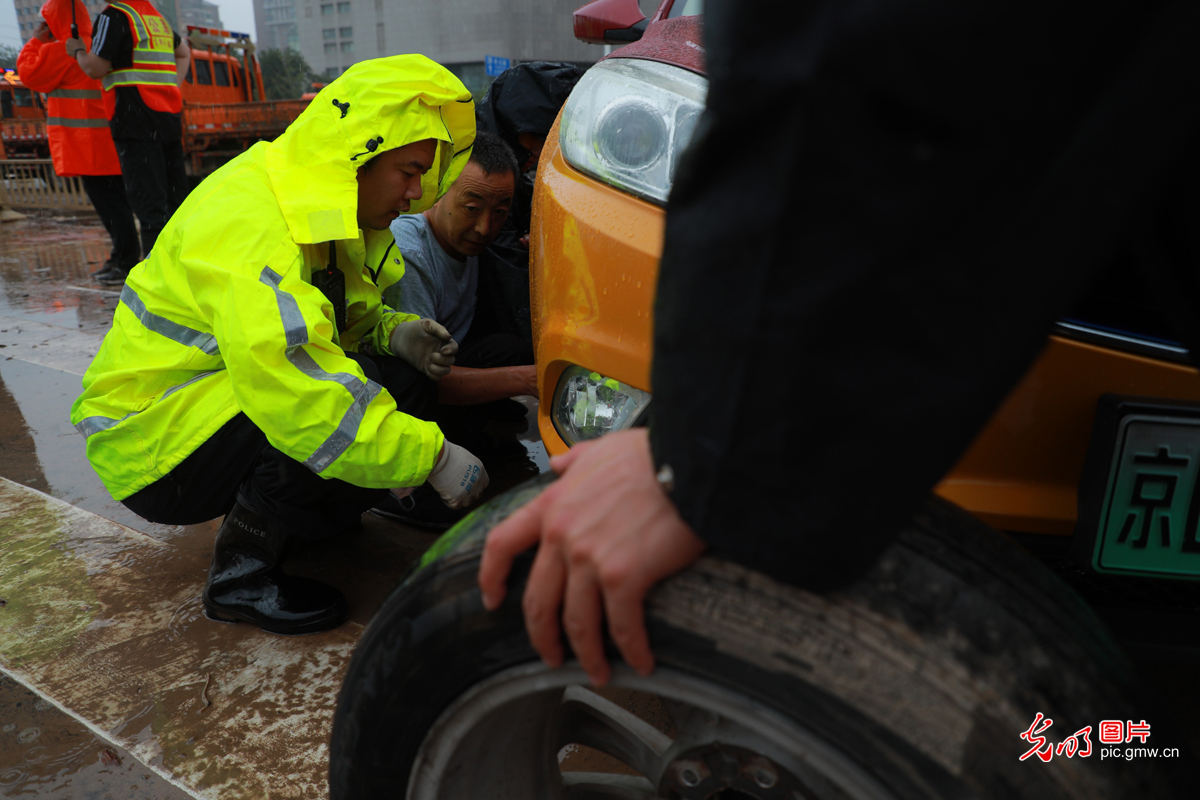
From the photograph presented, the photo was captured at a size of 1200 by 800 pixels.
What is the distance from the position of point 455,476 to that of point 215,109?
578 inches

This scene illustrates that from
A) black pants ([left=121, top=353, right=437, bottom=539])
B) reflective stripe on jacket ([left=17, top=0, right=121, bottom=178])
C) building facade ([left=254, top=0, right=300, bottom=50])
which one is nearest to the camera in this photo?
black pants ([left=121, top=353, right=437, bottom=539])

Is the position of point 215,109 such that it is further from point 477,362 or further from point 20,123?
point 477,362

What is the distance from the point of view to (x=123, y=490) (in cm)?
189

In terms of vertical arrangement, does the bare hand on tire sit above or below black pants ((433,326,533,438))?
above

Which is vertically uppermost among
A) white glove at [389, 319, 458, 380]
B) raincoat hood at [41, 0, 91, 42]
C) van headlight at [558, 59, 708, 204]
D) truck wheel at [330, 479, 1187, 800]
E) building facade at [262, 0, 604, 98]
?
building facade at [262, 0, 604, 98]

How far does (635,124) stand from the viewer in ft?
4.66

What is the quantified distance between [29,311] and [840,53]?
5777 millimetres

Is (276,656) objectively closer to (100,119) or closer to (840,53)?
(840,53)

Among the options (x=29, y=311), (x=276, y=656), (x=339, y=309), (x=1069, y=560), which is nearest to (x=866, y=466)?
(x=1069, y=560)

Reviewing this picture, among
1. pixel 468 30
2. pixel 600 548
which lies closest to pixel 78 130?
pixel 600 548

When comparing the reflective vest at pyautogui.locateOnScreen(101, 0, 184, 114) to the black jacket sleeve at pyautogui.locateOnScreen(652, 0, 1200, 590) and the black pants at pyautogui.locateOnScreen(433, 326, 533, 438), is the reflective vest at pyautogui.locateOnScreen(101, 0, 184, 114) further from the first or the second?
the black jacket sleeve at pyautogui.locateOnScreen(652, 0, 1200, 590)

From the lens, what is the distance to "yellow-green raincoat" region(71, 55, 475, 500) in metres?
1.61

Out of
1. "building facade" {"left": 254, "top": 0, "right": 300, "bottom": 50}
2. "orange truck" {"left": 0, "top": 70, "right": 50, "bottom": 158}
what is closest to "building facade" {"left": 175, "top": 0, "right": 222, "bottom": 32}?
"building facade" {"left": 254, "top": 0, "right": 300, "bottom": 50}

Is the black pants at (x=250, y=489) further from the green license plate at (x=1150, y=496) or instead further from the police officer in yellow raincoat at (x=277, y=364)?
the green license plate at (x=1150, y=496)
